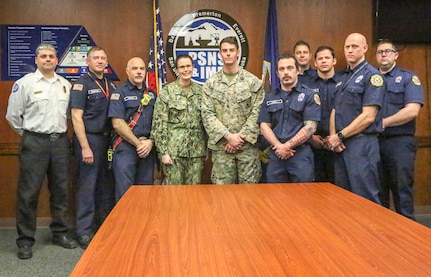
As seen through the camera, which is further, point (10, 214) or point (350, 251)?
point (10, 214)

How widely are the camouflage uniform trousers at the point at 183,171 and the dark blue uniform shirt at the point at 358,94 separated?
1.18 metres

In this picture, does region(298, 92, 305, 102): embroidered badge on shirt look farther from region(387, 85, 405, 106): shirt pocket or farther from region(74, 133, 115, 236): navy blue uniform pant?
region(74, 133, 115, 236): navy blue uniform pant

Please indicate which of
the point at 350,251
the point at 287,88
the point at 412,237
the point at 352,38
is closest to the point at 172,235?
the point at 350,251

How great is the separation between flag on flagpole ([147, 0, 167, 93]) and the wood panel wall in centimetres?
10

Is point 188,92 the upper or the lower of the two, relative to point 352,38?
lower

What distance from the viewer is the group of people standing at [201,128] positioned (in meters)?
3.28

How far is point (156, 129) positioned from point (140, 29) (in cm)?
128

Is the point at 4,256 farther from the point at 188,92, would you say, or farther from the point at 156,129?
the point at 188,92

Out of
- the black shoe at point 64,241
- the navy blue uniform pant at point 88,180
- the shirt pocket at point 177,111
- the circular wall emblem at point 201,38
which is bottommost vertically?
the black shoe at point 64,241

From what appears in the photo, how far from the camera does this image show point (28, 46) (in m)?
4.18

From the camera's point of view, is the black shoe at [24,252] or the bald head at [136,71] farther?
the bald head at [136,71]

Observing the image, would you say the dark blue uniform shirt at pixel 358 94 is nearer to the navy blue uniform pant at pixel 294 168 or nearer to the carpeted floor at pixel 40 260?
the navy blue uniform pant at pixel 294 168

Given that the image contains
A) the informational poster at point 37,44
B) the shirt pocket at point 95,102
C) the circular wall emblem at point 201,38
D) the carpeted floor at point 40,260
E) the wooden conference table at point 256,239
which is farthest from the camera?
the circular wall emblem at point 201,38

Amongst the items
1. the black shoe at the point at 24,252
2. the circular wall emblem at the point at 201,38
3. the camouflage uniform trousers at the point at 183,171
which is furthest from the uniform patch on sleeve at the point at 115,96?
the black shoe at the point at 24,252
